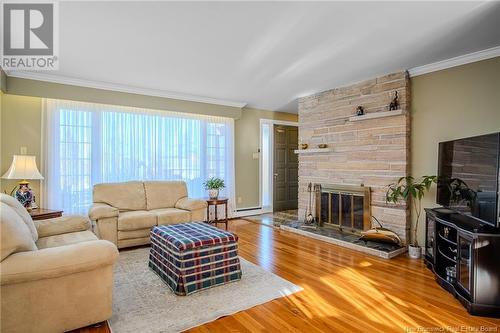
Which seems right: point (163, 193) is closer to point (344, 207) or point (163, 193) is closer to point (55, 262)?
point (55, 262)

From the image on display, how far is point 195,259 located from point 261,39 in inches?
90.9

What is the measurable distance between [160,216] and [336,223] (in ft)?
9.53

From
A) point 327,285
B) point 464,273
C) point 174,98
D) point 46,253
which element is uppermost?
point 174,98

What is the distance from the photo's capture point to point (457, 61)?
3396 millimetres

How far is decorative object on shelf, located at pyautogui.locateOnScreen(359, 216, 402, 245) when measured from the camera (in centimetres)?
370

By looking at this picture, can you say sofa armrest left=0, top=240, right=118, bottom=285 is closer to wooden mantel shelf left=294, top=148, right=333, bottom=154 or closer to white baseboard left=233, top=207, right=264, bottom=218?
wooden mantel shelf left=294, top=148, right=333, bottom=154

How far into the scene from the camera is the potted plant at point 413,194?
11.4 ft

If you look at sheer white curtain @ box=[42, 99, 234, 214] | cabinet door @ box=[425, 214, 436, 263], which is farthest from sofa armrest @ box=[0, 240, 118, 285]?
cabinet door @ box=[425, 214, 436, 263]

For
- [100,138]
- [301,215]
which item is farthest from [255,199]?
[100,138]

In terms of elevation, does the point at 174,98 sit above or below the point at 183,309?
above

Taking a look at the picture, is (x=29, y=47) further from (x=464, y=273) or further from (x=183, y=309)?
(x=464, y=273)

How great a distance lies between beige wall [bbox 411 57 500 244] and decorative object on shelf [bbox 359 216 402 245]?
1.28 feet

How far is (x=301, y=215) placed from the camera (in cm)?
539

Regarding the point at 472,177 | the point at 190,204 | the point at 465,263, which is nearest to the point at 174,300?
the point at 190,204
